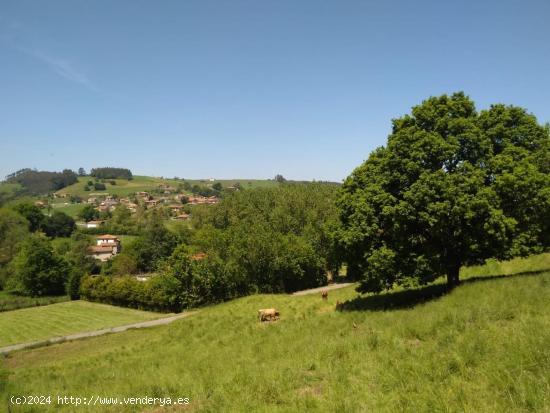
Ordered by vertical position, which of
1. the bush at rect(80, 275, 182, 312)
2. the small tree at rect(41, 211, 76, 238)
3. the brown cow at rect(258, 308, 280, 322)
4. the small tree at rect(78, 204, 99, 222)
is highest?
the small tree at rect(78, 204, 99, 222)

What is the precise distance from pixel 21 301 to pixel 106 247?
58.5 metres

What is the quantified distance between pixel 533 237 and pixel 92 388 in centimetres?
2325

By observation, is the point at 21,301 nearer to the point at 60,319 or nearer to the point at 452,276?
the point at 60,319

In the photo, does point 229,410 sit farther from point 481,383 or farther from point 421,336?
point 421,336

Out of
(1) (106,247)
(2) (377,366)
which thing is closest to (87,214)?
(1) (106,247)

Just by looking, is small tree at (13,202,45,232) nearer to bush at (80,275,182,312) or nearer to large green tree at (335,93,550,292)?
bush at (80,275,182,312)

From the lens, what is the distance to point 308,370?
11375 millimetres

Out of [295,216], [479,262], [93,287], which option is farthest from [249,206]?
[479,262]

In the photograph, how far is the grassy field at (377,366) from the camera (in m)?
7.54

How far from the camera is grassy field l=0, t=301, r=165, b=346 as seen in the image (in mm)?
53356

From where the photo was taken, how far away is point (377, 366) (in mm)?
10117

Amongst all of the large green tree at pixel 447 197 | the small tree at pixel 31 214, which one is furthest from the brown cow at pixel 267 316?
the small tree at pixel 31 214

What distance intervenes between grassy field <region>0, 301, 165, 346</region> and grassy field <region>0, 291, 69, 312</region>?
2850 mm

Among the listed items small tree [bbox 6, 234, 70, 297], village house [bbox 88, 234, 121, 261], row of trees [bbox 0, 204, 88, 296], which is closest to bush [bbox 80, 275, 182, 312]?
row of trees [bbox 0, 204, 88, 296]
